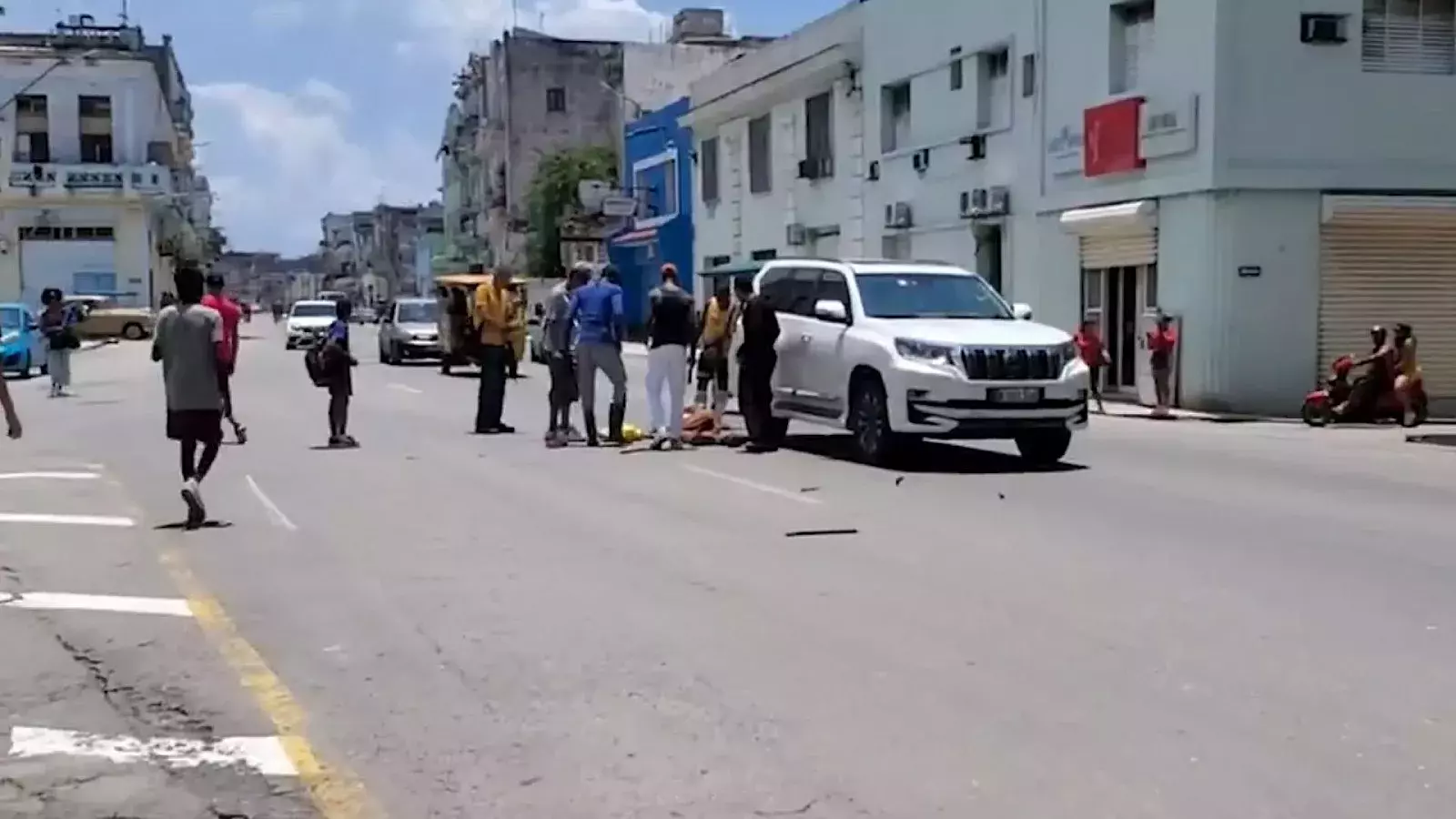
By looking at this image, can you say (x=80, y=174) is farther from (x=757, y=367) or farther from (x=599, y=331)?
(x=757, y=367)

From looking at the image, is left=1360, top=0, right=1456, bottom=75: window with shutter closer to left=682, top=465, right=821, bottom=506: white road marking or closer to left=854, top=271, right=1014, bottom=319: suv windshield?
left=854, top=271, right=1014, bottom=319: suv windshield

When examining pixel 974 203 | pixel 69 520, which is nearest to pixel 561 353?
pixel 69 520

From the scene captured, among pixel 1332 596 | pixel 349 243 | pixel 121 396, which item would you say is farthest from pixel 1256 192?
pixel 349 243

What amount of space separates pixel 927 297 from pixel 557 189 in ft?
184

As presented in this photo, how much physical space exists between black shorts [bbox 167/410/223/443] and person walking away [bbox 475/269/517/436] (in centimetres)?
755

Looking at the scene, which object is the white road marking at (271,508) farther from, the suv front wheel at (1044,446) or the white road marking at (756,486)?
the suv front wheel at (1044,446)

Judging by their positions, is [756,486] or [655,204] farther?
[655,204]

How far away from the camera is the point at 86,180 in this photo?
75938 mm

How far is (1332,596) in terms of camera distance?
9.09m

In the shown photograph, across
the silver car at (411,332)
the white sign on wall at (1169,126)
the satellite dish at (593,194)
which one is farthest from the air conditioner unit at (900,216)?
the satellite dish at (593,194)

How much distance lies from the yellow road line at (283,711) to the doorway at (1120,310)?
789 inches

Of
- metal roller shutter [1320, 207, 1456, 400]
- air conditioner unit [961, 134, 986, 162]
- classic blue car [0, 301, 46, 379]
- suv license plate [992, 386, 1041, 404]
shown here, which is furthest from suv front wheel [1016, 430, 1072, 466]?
classic blue car [0, 301, 46, 379]

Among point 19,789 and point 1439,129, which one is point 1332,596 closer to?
point 19,789

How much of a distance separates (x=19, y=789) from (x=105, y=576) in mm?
4453
